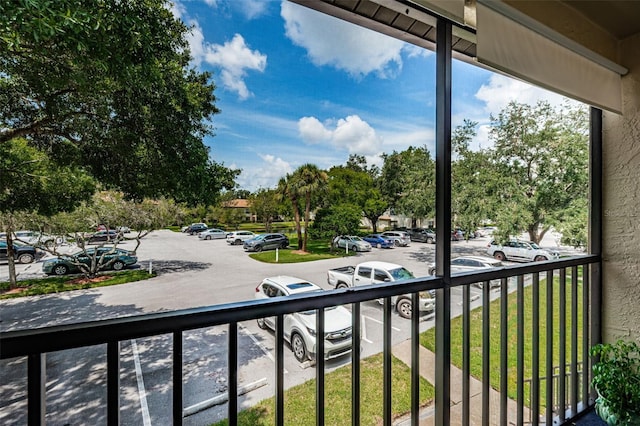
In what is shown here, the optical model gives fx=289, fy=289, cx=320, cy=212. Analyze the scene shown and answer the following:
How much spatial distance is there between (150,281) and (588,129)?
8.94ft

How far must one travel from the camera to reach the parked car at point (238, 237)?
1.07 meters

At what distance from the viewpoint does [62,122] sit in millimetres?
839

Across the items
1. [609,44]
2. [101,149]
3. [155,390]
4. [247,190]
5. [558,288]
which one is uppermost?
[609,44]

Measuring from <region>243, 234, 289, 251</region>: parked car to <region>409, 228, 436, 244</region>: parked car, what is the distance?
641 millimetres

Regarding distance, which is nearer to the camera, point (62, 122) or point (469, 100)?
point (62, 122)

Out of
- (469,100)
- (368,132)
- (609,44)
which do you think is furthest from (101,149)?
(609,44)

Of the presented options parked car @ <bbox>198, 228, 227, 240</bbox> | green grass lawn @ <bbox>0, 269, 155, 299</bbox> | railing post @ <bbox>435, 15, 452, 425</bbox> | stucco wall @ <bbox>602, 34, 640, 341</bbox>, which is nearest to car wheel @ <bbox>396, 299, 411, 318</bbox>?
railing post @ <bbox>435, 15, 452, 425</bbox>

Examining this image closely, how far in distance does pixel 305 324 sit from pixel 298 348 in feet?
0.35

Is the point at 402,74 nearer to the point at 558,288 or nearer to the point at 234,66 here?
the point at 234,66

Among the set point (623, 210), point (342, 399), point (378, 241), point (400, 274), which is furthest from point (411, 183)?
point (623, 210)

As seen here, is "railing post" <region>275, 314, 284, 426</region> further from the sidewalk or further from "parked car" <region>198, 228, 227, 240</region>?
the sidewalk

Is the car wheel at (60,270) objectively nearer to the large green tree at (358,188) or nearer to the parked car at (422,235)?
the large green tree at (358,188)

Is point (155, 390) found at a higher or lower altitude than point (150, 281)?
lower

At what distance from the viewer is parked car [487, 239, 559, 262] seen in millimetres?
1608
